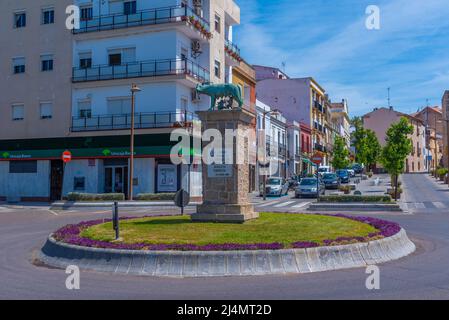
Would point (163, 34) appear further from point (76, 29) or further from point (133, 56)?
point (76, 29)

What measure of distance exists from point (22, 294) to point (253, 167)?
40235 mm

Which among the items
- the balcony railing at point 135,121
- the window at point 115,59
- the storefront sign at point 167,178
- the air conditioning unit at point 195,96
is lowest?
the storefront sign at point 167,178

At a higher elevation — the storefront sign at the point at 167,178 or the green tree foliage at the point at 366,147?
the green tree foliage at the point at 366,147

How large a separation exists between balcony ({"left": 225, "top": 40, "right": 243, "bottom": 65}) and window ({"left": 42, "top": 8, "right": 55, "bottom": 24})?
13.4 meters

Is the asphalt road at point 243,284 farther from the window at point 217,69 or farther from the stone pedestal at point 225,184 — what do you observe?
the window at point 217,69

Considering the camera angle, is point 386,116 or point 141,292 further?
point 386,116

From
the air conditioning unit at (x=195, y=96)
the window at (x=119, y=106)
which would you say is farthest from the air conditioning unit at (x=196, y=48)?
the window at (x=119, y=106)

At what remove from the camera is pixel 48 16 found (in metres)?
35.9

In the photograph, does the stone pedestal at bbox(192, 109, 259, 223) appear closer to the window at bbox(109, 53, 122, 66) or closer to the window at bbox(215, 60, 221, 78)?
the window at bbox(109, 53, 122, 66)

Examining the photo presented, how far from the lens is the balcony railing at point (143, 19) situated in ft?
106

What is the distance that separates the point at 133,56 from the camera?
3366 cm

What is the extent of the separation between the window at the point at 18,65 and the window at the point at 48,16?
11.0ft

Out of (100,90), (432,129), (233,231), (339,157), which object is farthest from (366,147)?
(233,231)
